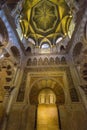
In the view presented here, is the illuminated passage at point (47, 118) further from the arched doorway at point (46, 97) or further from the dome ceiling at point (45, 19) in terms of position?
the dome ceiling at point (45, 19)

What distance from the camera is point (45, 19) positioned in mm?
Result: 12273

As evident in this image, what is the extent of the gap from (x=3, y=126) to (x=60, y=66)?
5.21 metres

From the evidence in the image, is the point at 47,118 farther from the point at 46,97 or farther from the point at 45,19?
the point at 45,19

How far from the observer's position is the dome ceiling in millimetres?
11086

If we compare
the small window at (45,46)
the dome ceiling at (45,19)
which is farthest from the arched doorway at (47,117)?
the dome ceiling at (45,19)

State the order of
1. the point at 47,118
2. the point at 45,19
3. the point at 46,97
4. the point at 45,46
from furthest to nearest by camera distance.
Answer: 1. the point at 45,19
2. the point at 45,46
3. the point at 46,97
4. the point at 47,118

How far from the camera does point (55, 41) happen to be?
11.9 metres

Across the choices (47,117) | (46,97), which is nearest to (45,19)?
(46,97)

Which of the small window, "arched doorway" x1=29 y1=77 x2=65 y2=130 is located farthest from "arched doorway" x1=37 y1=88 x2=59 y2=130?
the small window

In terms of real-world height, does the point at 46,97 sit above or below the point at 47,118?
above

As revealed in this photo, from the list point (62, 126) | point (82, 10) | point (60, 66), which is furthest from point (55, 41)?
point (62, 126)

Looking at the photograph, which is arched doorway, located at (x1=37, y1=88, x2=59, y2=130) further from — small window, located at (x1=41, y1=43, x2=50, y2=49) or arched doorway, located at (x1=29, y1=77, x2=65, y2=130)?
small window, located at (x1=41, y1=43, x2=50, y2=49)

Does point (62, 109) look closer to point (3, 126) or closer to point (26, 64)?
point (3, 126)

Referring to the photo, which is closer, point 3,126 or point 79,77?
point 3,126
